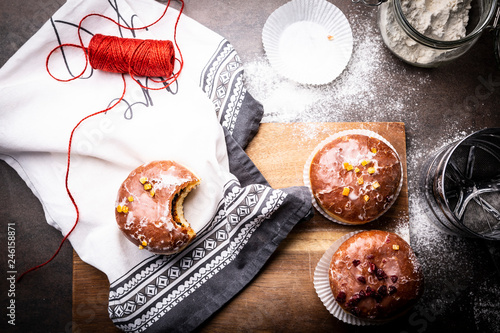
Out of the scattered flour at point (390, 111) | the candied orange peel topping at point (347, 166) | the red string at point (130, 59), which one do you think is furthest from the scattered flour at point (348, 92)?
the red string at point (130, 59)

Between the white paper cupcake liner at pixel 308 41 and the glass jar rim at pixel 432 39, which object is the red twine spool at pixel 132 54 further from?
the glass jar rim at pixel 432 39

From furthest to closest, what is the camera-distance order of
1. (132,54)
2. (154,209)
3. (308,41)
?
1. (308,41)
2. (132,54)
3. (154,209)

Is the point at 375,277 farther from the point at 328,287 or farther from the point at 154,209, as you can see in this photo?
the point at 154,209

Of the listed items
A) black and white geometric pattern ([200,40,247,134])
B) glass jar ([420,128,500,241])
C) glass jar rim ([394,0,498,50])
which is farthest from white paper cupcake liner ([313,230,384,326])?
glass jar rim ([394,0,498,50])

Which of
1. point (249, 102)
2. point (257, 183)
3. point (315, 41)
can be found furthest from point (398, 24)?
point (257, 183)

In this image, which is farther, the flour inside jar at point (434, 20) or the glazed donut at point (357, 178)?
the flour inside jar at point (434, 20)

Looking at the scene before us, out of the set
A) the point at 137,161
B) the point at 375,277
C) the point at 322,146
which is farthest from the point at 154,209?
the point at 375,277
